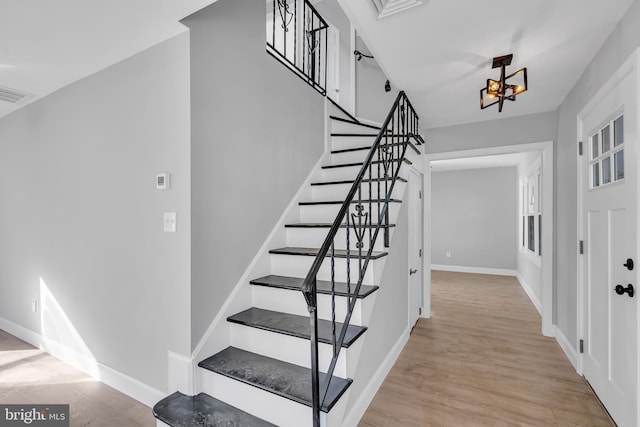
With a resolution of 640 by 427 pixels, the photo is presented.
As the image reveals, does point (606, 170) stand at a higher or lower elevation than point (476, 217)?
higher

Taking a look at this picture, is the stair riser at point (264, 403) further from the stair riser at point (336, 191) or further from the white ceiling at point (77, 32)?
the white ceiling at point (77, 32)

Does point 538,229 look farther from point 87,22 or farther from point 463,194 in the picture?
point 87,22

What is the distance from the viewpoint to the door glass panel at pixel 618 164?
1.94 metres

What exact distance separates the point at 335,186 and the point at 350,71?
7.82 ft

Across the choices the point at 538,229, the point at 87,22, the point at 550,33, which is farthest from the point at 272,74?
the point at 538,229

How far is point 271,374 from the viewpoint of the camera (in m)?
1.80

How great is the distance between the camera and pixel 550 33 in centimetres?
204

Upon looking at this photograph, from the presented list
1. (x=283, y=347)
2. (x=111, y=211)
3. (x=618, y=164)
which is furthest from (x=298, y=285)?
(x=618, y=164)

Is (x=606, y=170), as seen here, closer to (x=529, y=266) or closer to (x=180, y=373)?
(x=180, y=373)

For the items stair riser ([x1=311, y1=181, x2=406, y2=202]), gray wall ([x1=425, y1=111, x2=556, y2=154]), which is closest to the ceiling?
gray wall ([x1=425, y1=111, x2=556, y2=154])

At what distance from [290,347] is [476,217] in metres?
6.93

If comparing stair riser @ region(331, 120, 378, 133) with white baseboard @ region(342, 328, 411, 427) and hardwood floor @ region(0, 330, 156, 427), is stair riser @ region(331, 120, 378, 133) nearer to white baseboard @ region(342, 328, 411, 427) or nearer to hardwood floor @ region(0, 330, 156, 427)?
white baseboard @ region(342, 328, 411, 427)

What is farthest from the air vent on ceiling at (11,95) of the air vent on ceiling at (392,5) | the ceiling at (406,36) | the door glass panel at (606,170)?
the door glass panel at (606,170)

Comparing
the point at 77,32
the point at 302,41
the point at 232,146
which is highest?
the point at 302,41
